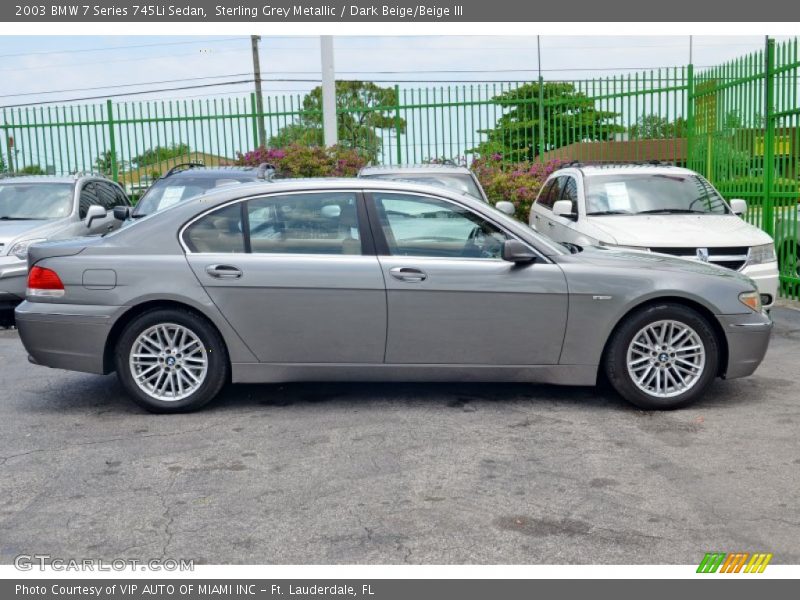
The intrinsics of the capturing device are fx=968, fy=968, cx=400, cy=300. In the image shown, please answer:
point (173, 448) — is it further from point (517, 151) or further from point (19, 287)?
point (517, 151)

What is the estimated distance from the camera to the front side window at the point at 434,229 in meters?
6.50

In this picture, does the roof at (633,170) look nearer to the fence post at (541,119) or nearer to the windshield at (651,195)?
the windshield at (651,195)

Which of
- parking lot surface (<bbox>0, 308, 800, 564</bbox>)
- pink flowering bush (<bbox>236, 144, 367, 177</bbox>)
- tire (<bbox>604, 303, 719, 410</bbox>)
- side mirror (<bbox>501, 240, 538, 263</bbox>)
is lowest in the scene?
parking lot surface (<bbox>0, 308, 800, 564</bbox>)

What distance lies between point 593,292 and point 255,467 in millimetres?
2517

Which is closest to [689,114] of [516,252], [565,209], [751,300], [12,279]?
[565,209]

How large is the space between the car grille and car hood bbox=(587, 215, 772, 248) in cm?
5

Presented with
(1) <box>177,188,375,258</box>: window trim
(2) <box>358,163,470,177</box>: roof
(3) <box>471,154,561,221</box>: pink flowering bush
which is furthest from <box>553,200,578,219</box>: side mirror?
(3) <box>471,154,561,221</box>: pink flowering bush

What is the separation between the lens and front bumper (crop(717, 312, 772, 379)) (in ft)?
21.3

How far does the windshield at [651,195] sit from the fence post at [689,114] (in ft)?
16.7

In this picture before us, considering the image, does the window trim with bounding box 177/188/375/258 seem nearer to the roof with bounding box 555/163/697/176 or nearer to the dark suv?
the roof with bounding box 555/163/697/176

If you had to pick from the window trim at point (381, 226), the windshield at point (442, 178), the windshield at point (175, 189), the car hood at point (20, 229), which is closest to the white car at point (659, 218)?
the windshield at point (442, 178)

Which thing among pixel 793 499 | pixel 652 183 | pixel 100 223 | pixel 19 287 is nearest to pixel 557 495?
pixel 793 499

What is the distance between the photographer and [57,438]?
605 centimetres

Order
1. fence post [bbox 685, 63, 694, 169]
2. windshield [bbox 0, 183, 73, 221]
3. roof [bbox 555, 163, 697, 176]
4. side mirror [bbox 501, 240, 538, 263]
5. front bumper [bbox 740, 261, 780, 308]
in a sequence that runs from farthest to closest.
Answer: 1. fence post [bbox 685, 63, 694, 169]
2. windshield [bbox 0, 183, 73, 221]
3. roof [bbox 555, 163, 697, 176]
4. front bumper [bbox 740, 261, 780, 308]
5. side mirror [bbox 501, 240, 538, 263]
